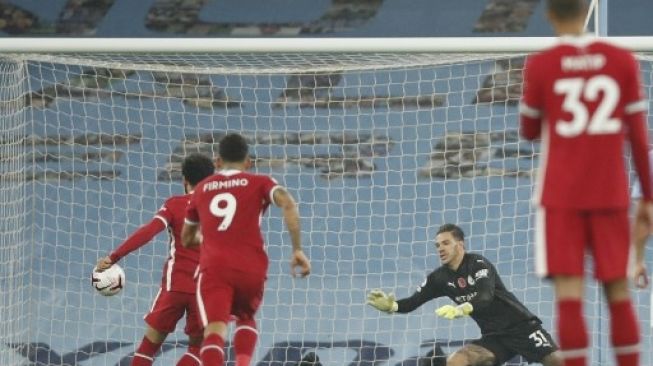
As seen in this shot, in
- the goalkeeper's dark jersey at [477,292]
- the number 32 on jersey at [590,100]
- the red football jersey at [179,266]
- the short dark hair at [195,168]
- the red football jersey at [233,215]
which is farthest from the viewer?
the goalkeeper's dark jersey at [477,292]

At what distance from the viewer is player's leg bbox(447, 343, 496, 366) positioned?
9328 millimetres

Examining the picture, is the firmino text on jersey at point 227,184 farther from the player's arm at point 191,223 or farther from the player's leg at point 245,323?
the player's leg at point 245,323

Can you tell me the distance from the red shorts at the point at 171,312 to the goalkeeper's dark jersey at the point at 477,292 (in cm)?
158

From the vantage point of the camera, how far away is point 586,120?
4.86 meters

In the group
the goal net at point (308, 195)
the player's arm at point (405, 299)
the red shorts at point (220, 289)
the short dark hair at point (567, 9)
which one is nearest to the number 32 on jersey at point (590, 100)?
the short dark hair at point (567, 9)

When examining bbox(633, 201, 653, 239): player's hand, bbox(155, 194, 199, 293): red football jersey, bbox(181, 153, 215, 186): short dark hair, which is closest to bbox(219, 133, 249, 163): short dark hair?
bbox(181, 153, 215, 186): short dark hair

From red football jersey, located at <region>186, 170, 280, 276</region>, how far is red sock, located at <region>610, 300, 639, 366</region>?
2.33 m

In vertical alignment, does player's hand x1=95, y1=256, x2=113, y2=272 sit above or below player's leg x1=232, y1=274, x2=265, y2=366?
above

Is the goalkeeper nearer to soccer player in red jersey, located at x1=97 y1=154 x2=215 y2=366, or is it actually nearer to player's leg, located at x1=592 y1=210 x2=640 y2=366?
soccer player in red jersey, located at x1=97 y1=154 x2=215 y2=366

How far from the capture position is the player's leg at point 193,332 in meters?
8.38

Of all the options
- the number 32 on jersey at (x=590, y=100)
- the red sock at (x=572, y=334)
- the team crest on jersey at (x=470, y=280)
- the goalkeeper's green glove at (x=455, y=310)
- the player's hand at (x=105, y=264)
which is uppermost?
the number 32 on jersey at (x=590, y=100)

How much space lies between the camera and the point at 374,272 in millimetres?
11211

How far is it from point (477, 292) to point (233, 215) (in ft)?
9.49

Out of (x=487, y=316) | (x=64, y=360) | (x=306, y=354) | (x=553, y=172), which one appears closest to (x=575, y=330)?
(x=553, y=172)
